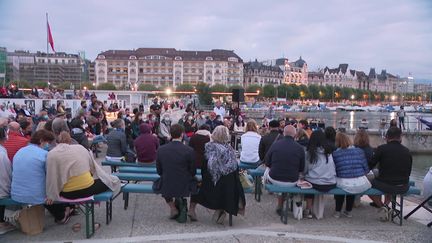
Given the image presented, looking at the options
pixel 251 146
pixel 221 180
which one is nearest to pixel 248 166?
pixel 251 146

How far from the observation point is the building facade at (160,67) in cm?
14038

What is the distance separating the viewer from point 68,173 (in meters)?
5.64

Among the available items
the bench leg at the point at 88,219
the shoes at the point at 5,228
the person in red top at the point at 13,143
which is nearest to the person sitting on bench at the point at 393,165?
the bench leg at the point at 88,219

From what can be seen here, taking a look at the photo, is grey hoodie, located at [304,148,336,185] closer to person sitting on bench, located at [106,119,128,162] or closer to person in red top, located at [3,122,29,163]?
person sitting on bench, located at [106,119,128,162]

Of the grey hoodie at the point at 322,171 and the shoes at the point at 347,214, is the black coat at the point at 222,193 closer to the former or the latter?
the grey hoodie at the point at 322,171

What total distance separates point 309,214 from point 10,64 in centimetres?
15897

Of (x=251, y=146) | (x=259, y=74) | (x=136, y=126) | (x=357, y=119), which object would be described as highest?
(x=259, y=74)

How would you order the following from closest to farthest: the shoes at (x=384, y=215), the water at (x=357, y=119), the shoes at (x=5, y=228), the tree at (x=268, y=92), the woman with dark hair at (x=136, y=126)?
1. the shoes at (x=5, y=228)
2. the shoes at (x=384, y=215)
3. the woman with dark hair at (x=136, y=126)
4. the water at (x=357, y=119)
5. the tree at (x=268, y=92)

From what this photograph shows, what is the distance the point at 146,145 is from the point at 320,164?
3.58m

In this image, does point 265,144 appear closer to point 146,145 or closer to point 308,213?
point 308,213

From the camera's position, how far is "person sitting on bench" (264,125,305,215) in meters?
6.54

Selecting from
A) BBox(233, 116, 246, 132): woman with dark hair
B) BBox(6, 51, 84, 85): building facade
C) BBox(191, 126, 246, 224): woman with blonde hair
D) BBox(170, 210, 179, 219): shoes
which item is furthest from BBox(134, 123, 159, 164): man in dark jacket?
BBox(6, 51, 84, 85): building facade

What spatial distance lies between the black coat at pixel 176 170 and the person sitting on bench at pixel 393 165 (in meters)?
3.09

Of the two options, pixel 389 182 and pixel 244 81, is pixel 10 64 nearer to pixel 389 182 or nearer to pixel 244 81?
pixel 244 81
